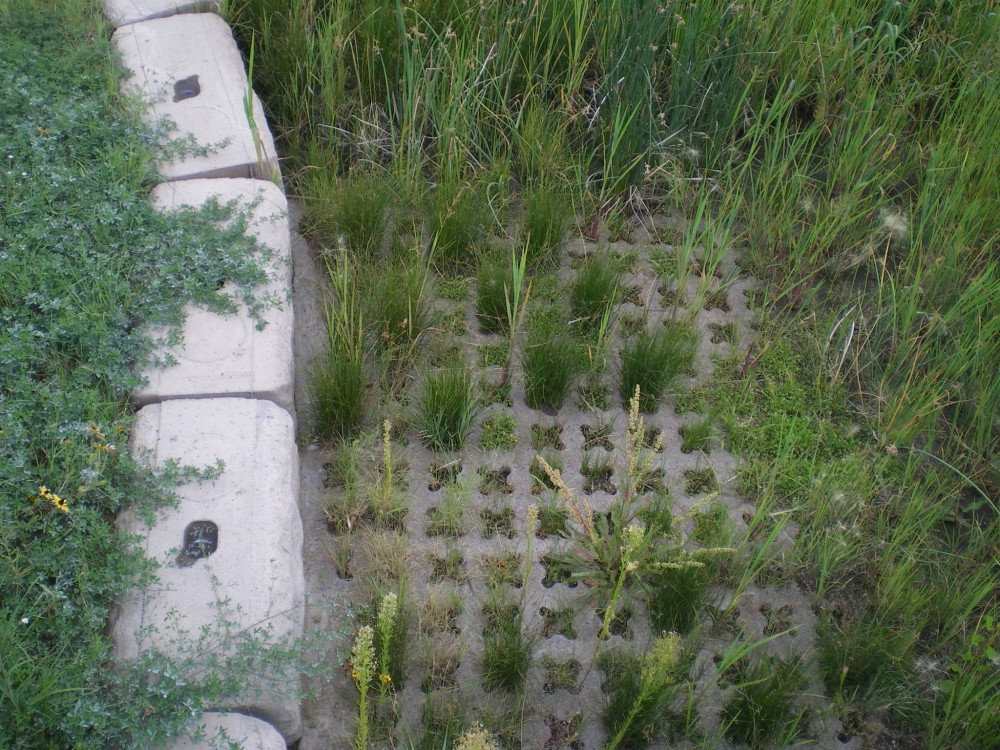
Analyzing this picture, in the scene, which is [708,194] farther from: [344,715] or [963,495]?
[344,715]

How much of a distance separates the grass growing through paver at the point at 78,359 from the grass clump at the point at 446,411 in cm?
59

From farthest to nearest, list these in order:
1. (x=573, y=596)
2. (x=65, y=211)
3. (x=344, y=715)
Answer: (x=65, y=211)
(x=573, y=596)
(x=344, y=715)

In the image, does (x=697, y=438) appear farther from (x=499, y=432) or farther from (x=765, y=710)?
(x=765, y=710)

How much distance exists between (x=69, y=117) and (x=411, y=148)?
115cm

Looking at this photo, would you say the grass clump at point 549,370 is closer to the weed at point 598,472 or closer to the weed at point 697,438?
the weed at point 598,472

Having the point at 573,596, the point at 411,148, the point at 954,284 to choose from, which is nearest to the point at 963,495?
the point at 954,284

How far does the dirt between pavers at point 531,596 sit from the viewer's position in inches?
87.1

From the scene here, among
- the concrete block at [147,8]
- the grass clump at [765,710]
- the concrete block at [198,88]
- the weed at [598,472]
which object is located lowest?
the grass clump at [765,710]

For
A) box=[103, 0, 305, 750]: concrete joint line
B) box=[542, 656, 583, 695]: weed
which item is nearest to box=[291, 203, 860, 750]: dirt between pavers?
box=[542, 656, 583, 695]: weed

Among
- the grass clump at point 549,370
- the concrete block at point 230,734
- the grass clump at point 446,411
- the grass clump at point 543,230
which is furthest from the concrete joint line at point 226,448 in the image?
the grass clump at point 543,230

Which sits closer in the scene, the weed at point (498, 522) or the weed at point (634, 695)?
the weed at point (634, 695)

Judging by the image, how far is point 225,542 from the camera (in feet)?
7.45

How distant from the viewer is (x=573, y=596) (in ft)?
7.98

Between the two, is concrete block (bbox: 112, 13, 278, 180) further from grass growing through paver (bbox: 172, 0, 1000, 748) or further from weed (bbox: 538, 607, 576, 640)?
weed (bbox: 538, 607, 576, 640)
